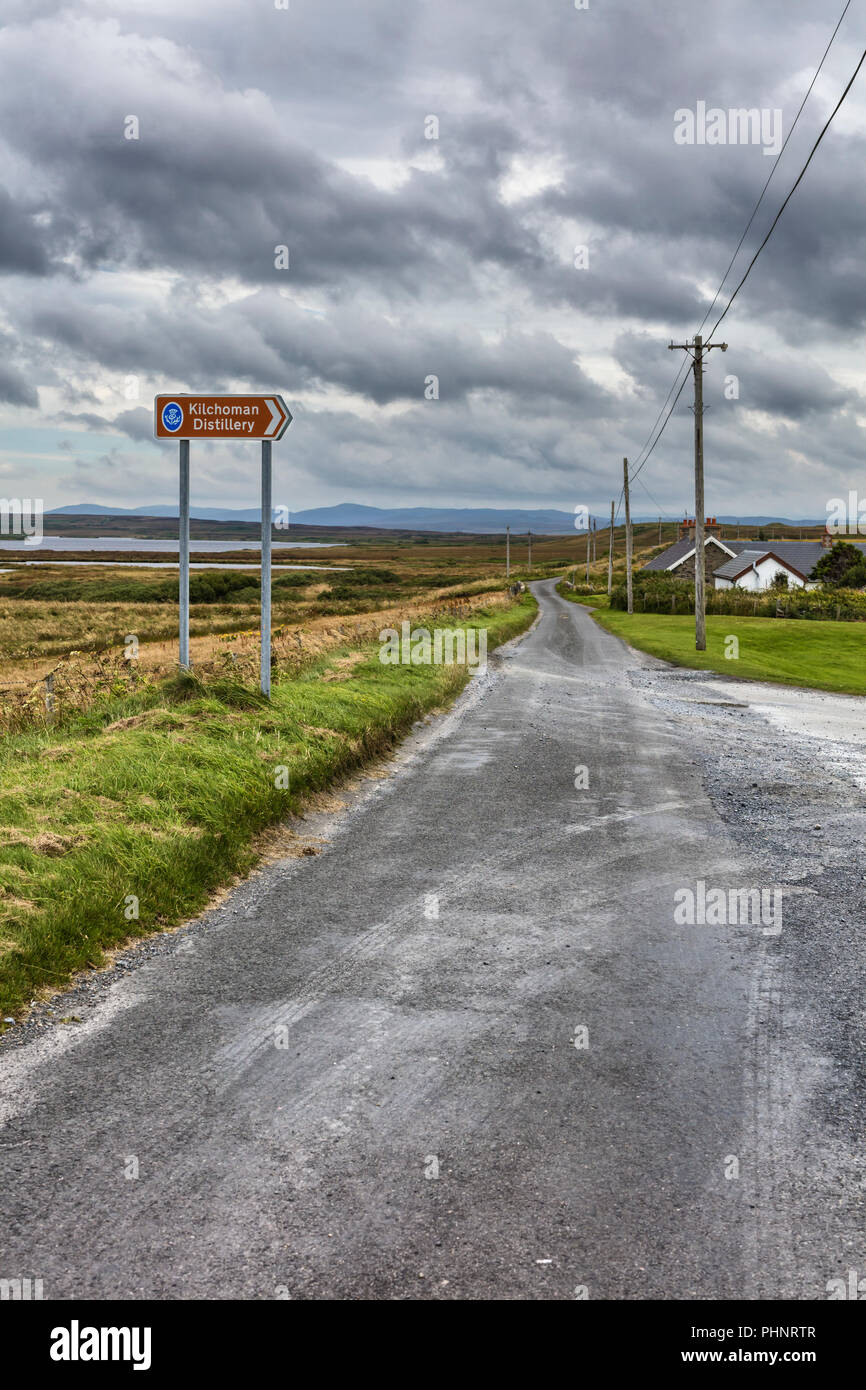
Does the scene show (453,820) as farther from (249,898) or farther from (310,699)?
(310,699)

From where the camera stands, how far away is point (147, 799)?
348 inches

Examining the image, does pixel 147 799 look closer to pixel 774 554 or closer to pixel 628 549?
pixel 628 549

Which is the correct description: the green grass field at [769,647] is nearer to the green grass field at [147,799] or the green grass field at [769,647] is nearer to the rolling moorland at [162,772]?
the rolling moorland at [162,772]

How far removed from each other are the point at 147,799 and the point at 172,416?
6.75m

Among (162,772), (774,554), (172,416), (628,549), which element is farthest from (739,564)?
(162,772)

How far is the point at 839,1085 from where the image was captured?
475cm

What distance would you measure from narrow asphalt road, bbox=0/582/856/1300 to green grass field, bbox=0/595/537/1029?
0.47 metres

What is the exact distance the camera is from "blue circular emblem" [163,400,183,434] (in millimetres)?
13570

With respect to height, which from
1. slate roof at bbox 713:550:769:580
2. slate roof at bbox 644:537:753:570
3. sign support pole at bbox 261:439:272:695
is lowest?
sign support pole at bbox 261:439:272:695

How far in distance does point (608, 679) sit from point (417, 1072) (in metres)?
19.9

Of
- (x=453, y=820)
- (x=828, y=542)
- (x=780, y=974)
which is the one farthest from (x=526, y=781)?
(x=828, y=542)

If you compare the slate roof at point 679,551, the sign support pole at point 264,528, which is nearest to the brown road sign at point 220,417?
the sign support pole at point 264,528

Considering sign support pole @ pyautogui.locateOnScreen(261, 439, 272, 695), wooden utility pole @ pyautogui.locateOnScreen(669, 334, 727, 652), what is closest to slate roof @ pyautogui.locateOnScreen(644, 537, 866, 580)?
wooden utility pole @ pyautogui.locateOnScreen(669, 334, 727, 652)

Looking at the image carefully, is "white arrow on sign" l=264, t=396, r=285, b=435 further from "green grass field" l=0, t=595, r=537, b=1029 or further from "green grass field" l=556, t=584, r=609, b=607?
"green grass field" l=556, t=584, r=609, b=607
